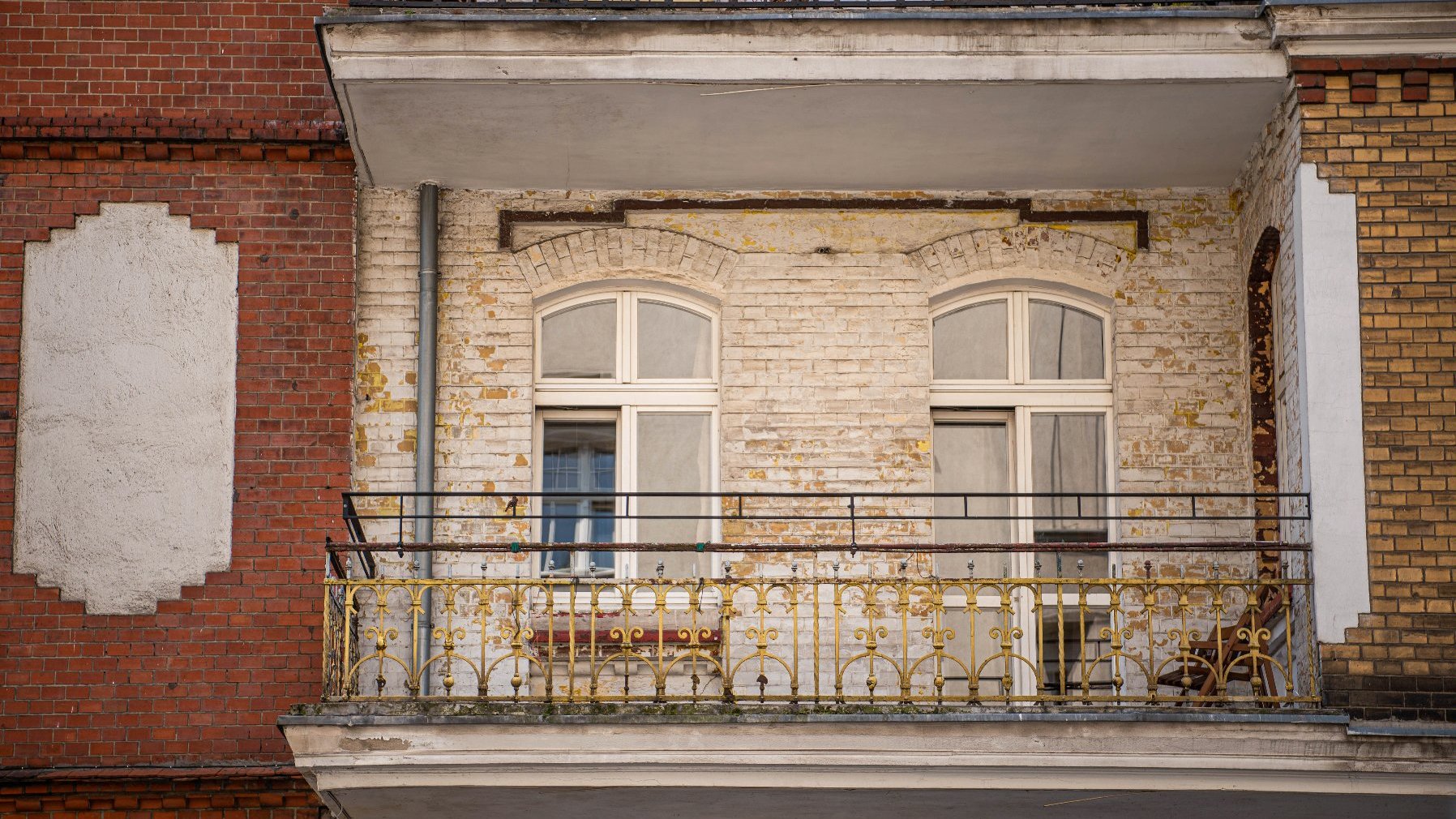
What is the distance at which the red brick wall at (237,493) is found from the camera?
10188 mm

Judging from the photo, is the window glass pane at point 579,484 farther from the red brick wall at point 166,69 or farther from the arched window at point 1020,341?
the red brick wall at point 166,69

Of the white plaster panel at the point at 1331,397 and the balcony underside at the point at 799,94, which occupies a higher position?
the balcony underside at the point at 799,94

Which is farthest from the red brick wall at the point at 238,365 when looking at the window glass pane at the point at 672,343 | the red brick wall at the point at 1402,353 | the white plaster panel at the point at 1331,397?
the red brick wall at the point at 1402,353

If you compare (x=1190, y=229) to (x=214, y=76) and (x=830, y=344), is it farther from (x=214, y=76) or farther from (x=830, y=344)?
(x=214, y=76)

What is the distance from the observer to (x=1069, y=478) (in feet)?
36.5

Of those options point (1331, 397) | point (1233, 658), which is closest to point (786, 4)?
point (1331, 397)

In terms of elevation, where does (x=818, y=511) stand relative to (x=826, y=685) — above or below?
above

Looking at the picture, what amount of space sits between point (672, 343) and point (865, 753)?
3025 mm

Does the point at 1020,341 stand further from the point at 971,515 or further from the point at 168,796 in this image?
the point at 168,796

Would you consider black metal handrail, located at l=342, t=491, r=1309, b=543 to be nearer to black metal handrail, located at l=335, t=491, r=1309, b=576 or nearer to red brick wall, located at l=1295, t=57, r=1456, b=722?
black metal handrail, located at l=335, t=491, r=1309, b=576

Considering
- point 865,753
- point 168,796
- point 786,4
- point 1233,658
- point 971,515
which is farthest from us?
point 971,515

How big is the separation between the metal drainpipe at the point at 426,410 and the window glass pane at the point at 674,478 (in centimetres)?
118

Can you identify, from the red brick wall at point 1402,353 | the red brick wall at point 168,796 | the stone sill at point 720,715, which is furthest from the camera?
the red brick wall at point 168,796

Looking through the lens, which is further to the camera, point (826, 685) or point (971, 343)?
point (971, 343)
